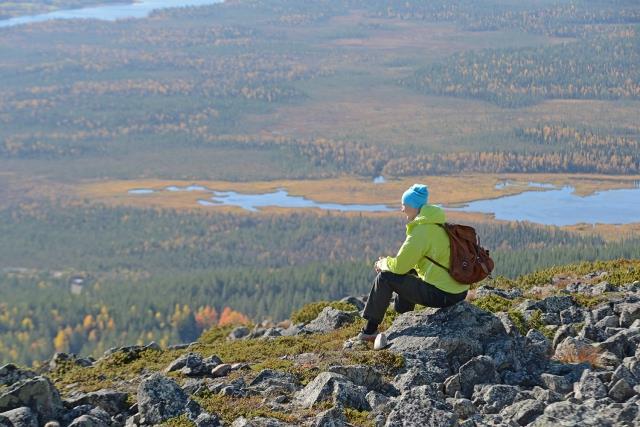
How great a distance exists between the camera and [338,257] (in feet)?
600

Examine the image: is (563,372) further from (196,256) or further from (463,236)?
(196,256)

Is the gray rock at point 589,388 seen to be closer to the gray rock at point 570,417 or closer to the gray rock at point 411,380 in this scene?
the gray rock at point 570,417

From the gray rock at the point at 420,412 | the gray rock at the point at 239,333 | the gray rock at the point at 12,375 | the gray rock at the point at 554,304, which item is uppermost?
the gray rock at the point at 420,412

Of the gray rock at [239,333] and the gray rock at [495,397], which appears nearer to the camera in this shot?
the gray rock at [495,397]

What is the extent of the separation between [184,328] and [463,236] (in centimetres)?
11780

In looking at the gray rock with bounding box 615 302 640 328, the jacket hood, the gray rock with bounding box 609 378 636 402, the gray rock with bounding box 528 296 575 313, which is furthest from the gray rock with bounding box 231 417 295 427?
the gray rock with bounding box 528 296 575 313

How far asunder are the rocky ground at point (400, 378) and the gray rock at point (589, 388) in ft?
0.08

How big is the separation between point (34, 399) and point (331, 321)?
1082 cm

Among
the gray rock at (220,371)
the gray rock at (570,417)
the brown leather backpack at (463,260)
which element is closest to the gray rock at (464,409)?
the gray rock at (570,417)

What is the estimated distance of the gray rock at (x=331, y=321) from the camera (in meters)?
29.1

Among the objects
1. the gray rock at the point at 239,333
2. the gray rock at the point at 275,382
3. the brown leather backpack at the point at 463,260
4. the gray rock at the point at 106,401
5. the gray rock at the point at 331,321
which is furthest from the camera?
the gray rock at the point at 239,333

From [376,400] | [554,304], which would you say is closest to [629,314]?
[554,304]

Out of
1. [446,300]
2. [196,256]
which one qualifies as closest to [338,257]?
[196,256]

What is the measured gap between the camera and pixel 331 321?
29422 mm
